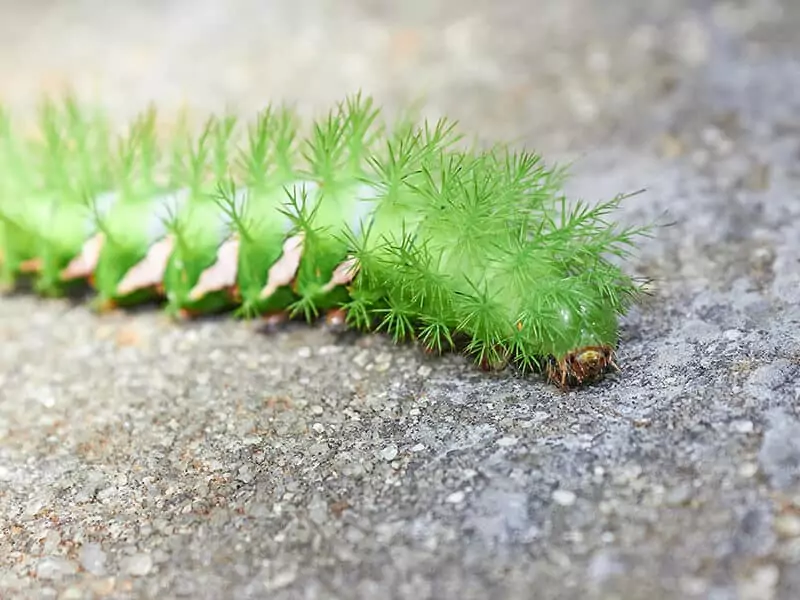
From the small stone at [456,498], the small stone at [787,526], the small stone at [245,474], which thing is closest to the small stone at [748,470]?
the small stone at [787,526]

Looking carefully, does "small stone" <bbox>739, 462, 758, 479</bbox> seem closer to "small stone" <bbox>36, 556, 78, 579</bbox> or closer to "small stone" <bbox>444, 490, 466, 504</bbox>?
"small stone" <bbox>444, 490, 466, 504</bbox>

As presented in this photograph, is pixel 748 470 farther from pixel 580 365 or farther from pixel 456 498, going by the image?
pixel 456 498

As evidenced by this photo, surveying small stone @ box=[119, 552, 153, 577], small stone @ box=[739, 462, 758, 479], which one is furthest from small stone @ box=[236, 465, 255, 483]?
small stone @ box=[739, 462, 758, 479]

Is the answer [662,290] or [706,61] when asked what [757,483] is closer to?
[662,290]

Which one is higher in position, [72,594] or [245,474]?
[245,474]

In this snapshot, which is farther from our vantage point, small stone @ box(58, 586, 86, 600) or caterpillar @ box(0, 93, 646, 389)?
caterpillar @ box(0, 93, 646, 389)

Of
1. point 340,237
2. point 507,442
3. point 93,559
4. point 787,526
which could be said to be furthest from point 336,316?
point 787,526
